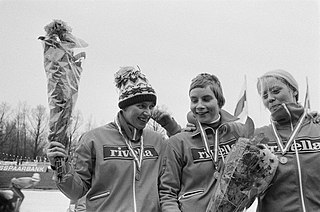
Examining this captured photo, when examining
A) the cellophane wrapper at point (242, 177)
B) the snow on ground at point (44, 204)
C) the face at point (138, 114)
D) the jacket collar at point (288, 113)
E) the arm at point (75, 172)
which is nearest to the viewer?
the cellophane wrapper at point (242, 177)

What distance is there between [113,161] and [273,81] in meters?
1.25

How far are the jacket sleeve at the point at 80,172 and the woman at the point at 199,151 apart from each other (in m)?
0.52

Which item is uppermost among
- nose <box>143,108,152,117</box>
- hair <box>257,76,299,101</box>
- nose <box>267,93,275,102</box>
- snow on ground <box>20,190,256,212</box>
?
hair <box>257,76,299,101</box>

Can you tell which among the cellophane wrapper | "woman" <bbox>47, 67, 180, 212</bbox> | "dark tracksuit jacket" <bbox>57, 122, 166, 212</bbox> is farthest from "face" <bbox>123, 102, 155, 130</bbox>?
the cellophane wrapper

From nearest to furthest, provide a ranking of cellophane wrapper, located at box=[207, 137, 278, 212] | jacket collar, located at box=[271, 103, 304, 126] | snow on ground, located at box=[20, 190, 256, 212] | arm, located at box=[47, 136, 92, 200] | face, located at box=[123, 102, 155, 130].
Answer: cellophane wrapper, located at box=[207, 137, 278, 212] → arm, located at box=[47, 136, 92, 200] → jacket collar, located at box=[271, 103, 304, 126] → face, located at box=[123, 102, 155, 130] → snow on ground, located at box=[20, 190, 256, 212]

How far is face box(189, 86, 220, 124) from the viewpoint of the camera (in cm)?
270

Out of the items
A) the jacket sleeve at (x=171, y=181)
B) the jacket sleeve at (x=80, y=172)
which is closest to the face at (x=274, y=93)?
the jacket sleeve at (x=171, y=181)

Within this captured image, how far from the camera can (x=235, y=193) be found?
215 centimetres

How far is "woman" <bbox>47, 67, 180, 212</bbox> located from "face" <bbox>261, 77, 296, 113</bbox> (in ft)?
2.67

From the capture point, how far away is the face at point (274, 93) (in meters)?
2.66

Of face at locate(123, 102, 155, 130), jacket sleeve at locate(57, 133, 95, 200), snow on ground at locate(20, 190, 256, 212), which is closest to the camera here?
jacket sleeve at locate(57, 133, 95, 200)

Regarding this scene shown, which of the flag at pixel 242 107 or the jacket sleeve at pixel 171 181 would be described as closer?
the flag at pixel 242 107

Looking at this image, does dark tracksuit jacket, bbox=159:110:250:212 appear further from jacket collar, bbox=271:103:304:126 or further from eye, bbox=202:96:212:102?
jacket collar, bbox=271:103:304:126

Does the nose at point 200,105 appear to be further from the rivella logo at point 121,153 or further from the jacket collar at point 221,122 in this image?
the rivella logo at point 121,153
